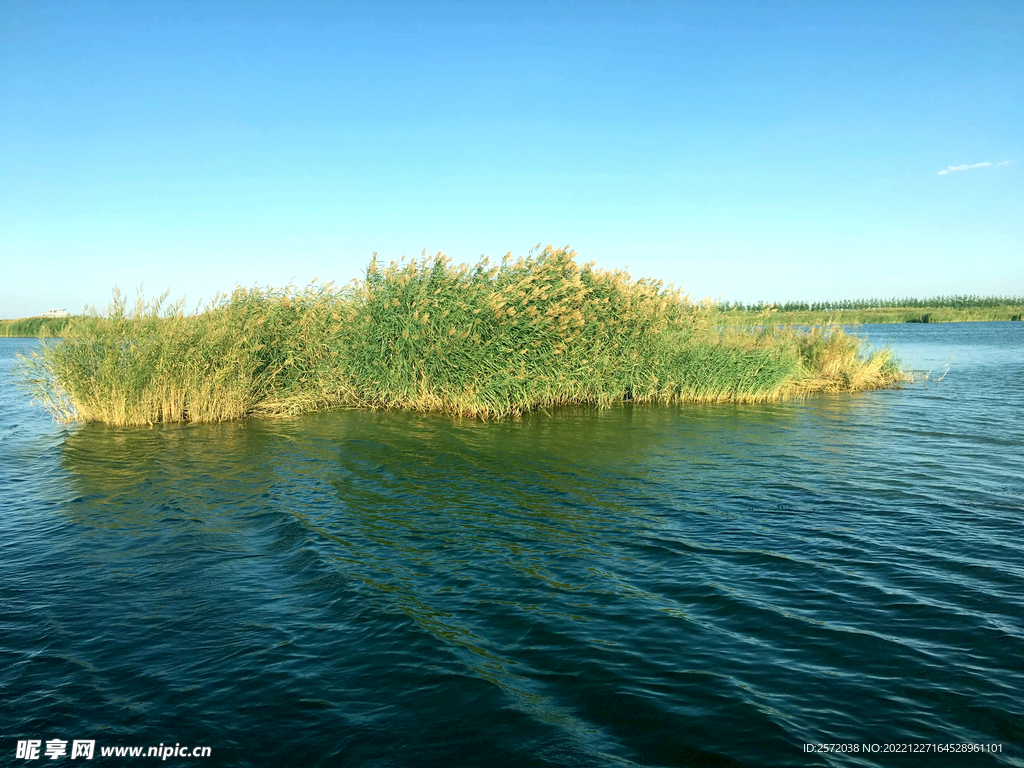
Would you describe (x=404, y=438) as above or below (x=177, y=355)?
below

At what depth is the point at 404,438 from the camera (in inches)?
637

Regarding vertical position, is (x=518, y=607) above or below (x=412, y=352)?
below

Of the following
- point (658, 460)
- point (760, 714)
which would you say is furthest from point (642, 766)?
point (658, 460)

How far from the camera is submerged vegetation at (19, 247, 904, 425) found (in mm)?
17625

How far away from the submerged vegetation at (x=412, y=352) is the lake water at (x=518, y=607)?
4.57 meters

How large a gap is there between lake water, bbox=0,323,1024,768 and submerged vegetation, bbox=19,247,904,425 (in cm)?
457

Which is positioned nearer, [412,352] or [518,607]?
[518,607]

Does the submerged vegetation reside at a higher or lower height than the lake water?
higher

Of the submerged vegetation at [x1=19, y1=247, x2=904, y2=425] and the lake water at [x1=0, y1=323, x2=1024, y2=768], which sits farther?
the submerged vegetation at [x1=19, y1=247, x2=904, y2=425]

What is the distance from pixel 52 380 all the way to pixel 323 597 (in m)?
14.6

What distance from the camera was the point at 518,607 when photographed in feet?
22.2

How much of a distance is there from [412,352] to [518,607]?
42.6ft

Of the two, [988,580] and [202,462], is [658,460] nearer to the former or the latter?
[988,580]

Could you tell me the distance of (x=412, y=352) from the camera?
19.1m
